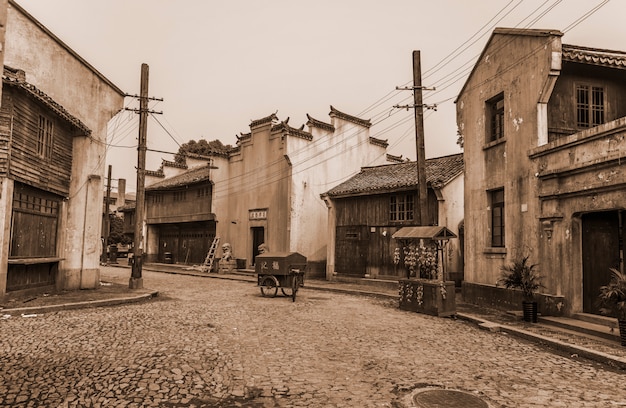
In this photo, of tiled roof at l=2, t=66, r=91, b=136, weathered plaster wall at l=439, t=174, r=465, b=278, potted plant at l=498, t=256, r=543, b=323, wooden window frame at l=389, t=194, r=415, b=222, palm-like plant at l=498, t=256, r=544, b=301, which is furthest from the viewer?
wooden window frame at l=389, t=194, r=415, b=222

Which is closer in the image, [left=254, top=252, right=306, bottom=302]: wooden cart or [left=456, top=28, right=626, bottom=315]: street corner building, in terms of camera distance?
[left=456, top=28, right=626, bottom=315]: street corner building

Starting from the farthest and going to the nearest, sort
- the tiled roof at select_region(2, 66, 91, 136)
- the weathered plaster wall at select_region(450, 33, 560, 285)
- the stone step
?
the weathered plaster wall at select_region(450, 33, 560, 285)
the tiled roof at select_region(2, 66, 91, 136)
the stone step

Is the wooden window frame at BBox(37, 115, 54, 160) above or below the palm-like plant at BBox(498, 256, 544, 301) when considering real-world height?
A: above

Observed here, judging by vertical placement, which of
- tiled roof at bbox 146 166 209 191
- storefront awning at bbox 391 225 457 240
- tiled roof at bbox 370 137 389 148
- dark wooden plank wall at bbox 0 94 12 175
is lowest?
storefront awning at bbox 391 225 457 240

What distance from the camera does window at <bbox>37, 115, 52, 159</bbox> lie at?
14.1m

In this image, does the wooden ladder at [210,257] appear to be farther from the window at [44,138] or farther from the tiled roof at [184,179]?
the window at [44,138]

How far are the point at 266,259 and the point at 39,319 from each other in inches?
289

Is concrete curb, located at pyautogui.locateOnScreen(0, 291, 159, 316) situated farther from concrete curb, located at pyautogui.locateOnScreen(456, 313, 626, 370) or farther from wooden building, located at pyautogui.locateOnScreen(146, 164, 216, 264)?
wooden building, located at pyautogui.locateOnScreen(146, 164, 216, 264)

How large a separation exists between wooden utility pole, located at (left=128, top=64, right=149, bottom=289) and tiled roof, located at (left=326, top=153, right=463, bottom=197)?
9.76m

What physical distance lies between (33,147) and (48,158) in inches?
40.1

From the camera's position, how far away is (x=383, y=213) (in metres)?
21.2

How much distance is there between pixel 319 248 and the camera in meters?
25.8

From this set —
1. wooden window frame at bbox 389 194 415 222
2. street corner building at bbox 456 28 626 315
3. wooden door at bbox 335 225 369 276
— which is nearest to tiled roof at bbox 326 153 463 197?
wooden window frame at bbox 389 194 415 222

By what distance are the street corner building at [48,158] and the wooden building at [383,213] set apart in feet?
37.2
